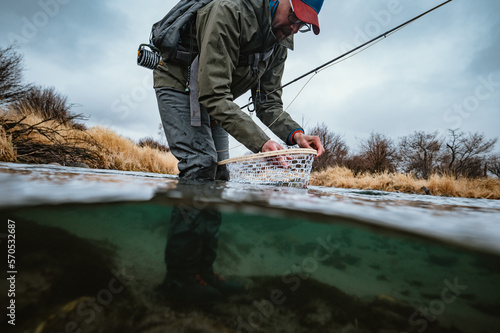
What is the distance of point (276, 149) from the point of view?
2236mm

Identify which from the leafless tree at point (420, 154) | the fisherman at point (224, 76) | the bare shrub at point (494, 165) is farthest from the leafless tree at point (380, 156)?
the fisherman at point (224, 76)

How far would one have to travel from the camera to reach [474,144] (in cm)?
1441

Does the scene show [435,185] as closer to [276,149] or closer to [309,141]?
[309,141]

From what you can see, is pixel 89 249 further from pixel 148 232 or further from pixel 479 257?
pixel 479 257

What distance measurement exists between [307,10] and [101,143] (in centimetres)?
658

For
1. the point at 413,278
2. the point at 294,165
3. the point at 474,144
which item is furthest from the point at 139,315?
the point at 474,144

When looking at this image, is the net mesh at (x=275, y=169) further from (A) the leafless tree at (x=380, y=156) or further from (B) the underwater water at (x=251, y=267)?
(A) the leafless tree at (x=380, y=156)

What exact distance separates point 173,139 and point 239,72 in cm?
117

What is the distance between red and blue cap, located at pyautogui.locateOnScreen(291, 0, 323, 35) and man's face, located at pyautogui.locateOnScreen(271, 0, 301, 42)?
0.09 meters

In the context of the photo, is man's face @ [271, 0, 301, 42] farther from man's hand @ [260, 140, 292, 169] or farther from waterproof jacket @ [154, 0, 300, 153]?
man's hand @ [260, 140, 292, 169]

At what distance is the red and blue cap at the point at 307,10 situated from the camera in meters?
2.52

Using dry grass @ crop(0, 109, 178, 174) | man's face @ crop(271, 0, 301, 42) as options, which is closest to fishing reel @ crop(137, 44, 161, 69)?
man's face @ crop(271, 0, 301, 42)

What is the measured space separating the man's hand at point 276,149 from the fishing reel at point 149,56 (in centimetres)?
172

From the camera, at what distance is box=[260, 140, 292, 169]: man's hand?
2.24 meters
